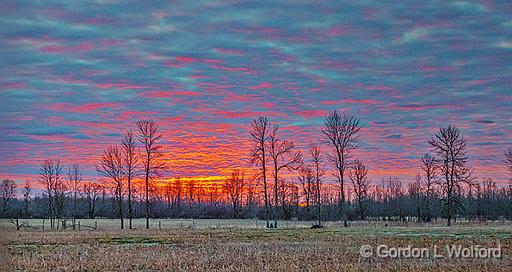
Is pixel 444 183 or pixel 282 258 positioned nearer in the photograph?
pixel 282 258

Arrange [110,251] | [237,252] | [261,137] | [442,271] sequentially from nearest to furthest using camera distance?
[442,271], [237,252], [110,251], [261,137]

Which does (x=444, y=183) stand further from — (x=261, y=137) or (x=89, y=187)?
(x=89, y=187)

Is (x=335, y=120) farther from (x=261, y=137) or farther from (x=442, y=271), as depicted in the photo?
(x=442, y=271)

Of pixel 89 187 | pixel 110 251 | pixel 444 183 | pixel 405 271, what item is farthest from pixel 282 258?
pixel 89 187

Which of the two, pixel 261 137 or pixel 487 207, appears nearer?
pixel 261 137

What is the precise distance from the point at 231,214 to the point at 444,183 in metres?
67.9

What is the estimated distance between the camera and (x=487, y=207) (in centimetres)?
13512

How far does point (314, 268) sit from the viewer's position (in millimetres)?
21172

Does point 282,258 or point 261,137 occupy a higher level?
point 261,137

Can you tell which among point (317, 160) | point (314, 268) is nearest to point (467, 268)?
point (314, 268)

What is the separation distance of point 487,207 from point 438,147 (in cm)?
6420

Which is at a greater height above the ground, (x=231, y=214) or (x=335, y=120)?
(x=335, y=120)

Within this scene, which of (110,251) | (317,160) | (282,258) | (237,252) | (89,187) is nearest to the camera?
(282,258)

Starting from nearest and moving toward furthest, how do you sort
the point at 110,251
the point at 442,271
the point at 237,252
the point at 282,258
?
the point at 442,271 → the point at 282,258 → the point at 237,252 → the point at 110,251
